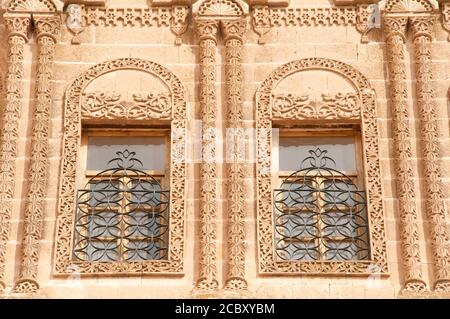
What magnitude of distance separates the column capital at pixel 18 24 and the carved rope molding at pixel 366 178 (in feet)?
9.41

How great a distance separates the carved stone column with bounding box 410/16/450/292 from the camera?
15.4 meters

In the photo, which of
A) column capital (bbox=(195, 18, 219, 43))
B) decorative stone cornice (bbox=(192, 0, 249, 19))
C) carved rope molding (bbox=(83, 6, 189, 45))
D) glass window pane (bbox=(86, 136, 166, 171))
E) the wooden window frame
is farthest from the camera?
carved rope molding (bbox=(83, 6, 189, 45))

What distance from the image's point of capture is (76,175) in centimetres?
1611

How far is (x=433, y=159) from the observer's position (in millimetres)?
16016

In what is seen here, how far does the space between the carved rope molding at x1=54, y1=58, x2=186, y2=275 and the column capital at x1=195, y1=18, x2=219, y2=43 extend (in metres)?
0.62

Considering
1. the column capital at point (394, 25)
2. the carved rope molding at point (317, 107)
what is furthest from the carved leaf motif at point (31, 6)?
the column capital at point (394, 25)

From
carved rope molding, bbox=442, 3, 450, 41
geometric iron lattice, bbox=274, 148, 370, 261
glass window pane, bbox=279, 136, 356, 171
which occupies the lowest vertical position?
geometric iron lattice, bbox=274, 148, 370, 261

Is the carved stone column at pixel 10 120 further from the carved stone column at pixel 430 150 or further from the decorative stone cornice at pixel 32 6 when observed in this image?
the carved stone column at pixel 430 150

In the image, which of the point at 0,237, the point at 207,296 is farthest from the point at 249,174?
the point at 0,237

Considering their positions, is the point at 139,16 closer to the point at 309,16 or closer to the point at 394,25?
the point at 309,16

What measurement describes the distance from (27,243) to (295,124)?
342 cm

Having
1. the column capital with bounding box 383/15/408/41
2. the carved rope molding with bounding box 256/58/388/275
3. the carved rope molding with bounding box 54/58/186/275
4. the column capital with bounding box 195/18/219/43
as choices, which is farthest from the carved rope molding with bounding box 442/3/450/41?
the carved rope molding with bounding box 54/58/186/275

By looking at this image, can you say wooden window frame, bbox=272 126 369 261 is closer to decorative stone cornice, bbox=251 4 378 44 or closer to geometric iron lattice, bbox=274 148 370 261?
geometric iron lattice, bbox=274 148 370 261

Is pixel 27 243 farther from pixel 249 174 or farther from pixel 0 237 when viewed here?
pixel 249 174
